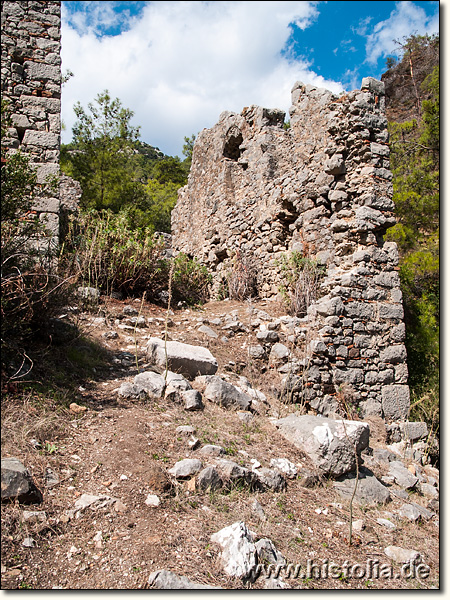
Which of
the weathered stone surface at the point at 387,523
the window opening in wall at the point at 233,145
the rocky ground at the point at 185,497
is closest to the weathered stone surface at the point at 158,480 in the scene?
the rocky ground at the point at 185,497

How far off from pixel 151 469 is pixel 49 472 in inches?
26.6

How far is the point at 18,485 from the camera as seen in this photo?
2500mm

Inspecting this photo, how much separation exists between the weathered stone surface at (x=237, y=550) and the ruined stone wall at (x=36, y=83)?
4092mm

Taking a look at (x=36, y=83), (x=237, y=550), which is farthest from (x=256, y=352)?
(x=36, y=83)

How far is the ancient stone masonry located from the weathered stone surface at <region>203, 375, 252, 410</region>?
1380mm

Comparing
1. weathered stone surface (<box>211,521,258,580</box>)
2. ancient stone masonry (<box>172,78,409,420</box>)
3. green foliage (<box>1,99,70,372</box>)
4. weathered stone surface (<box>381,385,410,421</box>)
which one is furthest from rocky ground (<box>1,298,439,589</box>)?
ancient stone masonry (<box>172,78,409,420</box>)

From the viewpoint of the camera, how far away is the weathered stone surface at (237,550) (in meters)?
2.39

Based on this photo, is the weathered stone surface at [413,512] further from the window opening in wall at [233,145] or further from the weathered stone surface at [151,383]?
the window opening in wall at [233,145]

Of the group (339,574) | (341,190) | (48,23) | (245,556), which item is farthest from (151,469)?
(48,23)

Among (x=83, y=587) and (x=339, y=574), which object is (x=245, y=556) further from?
(x=83, y=587)

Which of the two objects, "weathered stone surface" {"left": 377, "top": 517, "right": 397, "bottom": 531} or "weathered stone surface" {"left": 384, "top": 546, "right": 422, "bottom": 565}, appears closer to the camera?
"weathered stone surface" {"left": 384, "top": 546, "right": 422, "bottom": 565}

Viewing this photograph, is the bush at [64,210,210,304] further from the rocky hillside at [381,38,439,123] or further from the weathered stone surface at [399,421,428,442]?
the rocky hillside at [381,38,439,123]

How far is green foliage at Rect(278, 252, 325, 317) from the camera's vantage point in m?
6.64

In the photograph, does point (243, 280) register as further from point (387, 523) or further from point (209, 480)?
point (209, 480)
